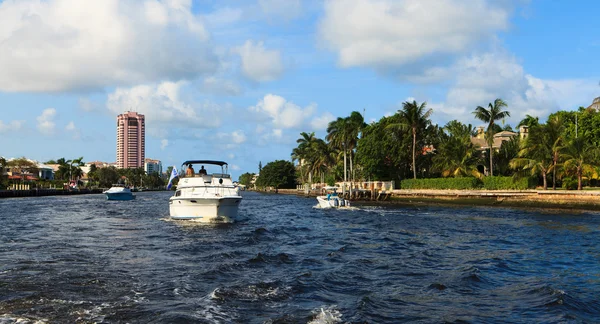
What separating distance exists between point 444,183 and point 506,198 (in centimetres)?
1303

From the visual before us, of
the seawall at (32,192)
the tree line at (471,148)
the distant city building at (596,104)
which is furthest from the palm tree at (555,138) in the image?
the seawall at (32,192)

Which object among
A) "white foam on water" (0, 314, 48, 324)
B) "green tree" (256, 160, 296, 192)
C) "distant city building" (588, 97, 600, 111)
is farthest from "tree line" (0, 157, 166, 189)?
"distant city building" (588, 97, 600, 111)

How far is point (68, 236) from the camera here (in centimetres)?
2398

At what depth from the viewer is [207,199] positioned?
94.3 ft

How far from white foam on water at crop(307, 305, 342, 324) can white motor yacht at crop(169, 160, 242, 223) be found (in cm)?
1900

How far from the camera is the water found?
10.3 m

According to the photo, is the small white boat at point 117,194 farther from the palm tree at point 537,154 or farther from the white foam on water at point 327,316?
the white foam on water at point 327,316

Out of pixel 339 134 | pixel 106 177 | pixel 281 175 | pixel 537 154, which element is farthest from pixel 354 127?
pixel 106 177

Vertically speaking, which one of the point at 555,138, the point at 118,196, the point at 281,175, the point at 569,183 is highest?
the point at 555,138

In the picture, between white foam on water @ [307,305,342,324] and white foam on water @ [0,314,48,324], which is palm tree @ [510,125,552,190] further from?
white foam on water @ [0,314,48,324]

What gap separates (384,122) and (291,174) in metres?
85.1

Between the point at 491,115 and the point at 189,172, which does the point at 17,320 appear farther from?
the point at 491,115

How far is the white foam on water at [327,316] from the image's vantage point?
9672 millimetres

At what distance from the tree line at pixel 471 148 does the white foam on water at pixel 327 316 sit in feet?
154
